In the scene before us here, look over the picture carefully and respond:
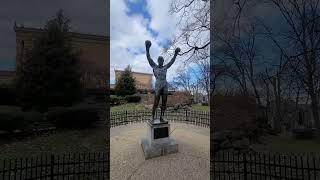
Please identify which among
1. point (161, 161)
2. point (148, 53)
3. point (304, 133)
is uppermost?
point (148, 53)

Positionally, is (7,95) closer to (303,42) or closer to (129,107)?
(303,42)

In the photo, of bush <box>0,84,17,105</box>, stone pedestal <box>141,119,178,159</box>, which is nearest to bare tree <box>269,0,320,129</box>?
stone pedestal <box>141,119,178,159</box>

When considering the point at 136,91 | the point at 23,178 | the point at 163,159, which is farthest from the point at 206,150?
the point at 136,91

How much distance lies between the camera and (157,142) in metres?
7.27

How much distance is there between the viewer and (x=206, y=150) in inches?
299

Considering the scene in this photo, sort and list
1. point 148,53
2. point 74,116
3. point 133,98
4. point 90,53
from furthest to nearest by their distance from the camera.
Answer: point 133,98
point 148,53
point 90,53
point 74,116

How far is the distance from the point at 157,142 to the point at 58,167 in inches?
96.9

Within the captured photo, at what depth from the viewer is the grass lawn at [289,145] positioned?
5.88m

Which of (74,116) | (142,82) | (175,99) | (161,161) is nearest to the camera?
(74,116)

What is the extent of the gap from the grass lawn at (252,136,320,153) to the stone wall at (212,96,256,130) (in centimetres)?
52

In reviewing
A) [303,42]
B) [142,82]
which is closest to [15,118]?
[303,42]

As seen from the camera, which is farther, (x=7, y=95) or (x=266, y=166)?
(x=266, y=166)

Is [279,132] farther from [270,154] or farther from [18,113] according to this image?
[18,113]

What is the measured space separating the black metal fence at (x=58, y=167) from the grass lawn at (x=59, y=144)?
0.10 m
